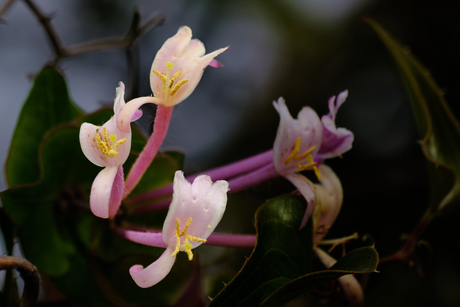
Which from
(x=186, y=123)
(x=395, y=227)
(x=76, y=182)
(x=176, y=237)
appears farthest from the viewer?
(x=186, y=123)

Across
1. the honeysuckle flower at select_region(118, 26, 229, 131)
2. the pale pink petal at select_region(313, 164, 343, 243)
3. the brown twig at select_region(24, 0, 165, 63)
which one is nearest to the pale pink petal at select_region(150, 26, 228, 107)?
the honeysuckle flower at select_region(118, 26, 229, 131)

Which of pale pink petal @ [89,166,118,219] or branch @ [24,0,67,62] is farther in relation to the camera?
branch @ [24,0,67,62]

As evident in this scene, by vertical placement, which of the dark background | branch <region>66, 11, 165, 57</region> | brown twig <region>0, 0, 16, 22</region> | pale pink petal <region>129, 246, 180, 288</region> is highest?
brown twig <region>0, 0, 16, 22</region>

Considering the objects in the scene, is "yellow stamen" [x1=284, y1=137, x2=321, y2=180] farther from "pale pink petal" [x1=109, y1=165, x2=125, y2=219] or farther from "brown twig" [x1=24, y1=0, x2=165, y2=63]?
"brown twig" [x1=24, y1=0, x2=165, y2=63]

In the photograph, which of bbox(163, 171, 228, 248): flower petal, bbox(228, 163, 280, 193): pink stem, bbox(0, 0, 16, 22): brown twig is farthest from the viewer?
Answer: bbox(0, 0, 16, 22): brown twig

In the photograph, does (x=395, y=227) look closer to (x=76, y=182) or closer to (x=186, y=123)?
(x=186, y=123)

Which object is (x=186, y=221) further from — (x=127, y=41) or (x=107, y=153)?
(x=127, y=41)

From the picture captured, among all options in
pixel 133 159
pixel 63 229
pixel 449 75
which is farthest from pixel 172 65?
pixel 449 75

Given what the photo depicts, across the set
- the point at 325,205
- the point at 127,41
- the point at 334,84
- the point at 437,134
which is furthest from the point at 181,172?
the point at 334,84
